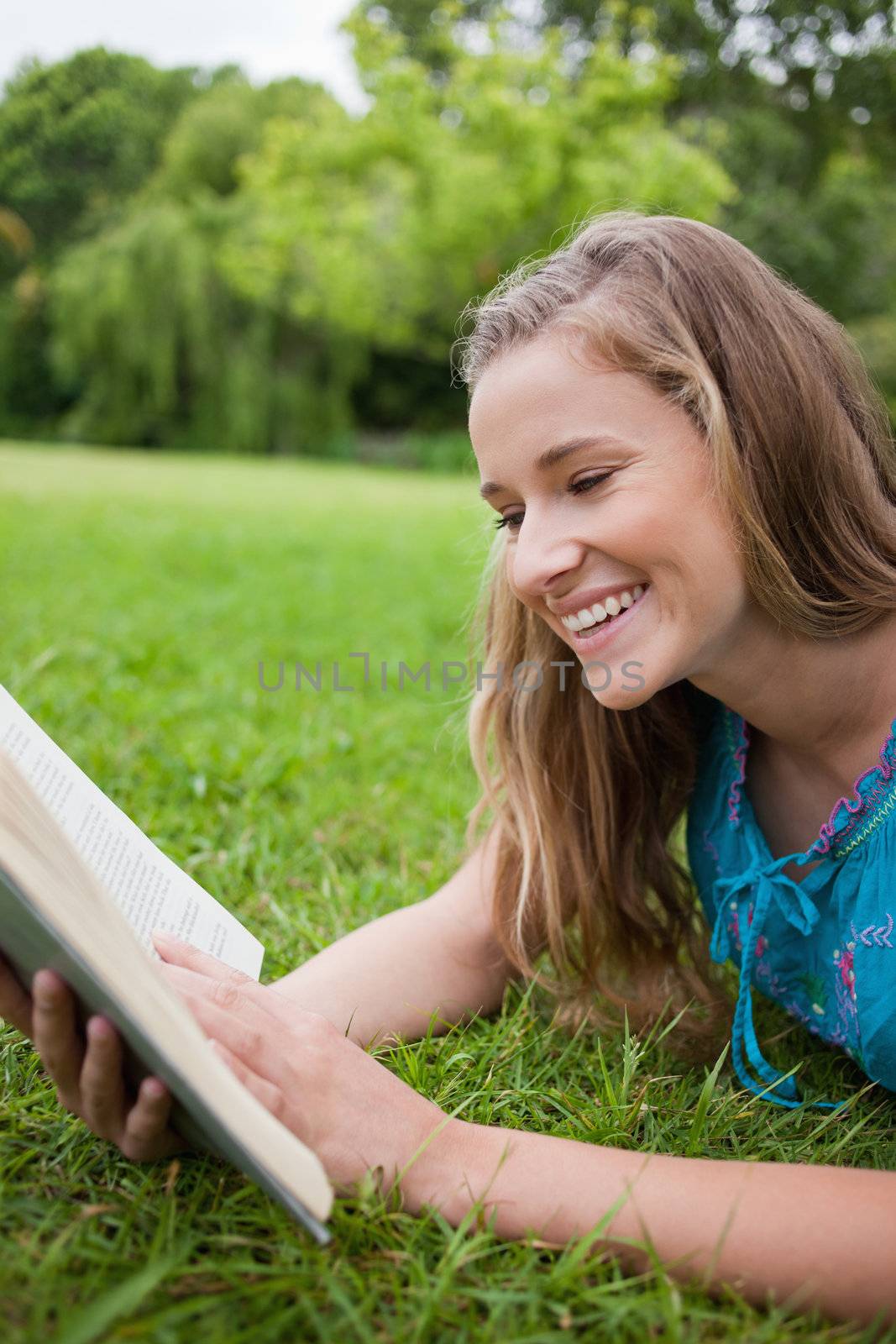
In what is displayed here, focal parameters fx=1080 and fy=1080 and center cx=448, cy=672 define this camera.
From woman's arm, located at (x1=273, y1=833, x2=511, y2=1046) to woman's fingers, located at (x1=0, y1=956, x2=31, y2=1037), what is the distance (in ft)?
1.49

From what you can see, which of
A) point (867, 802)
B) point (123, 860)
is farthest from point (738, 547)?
point (123, 860)

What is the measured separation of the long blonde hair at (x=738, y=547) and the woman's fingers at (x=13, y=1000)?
0.74 metres

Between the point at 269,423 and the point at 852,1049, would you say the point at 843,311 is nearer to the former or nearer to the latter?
the point at 269,423

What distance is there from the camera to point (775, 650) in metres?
1.43

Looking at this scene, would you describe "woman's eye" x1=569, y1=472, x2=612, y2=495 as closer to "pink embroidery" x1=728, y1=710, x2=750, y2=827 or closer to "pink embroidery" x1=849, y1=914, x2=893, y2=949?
"pink embroidery" x1=728, y1=710, x2=750, y2=827

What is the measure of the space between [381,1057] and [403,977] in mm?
121

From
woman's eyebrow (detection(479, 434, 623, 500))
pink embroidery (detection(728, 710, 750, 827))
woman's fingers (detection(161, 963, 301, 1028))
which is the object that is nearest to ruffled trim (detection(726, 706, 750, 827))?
pink embroidery (detection(728, 710, 750, 827))

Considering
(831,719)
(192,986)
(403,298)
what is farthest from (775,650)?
(403,298)

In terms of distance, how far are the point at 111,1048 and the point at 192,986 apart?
0.16 metres

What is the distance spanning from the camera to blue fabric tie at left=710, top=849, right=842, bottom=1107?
4.58ft

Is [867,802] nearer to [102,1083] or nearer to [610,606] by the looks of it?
[610,606]

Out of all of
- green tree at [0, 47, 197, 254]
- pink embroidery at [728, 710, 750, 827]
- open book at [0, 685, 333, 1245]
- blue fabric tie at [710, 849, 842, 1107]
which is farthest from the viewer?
green tree at [0, 47, 197, 254]

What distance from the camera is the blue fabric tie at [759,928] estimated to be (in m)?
1.40

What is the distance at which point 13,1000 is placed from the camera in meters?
1.01
